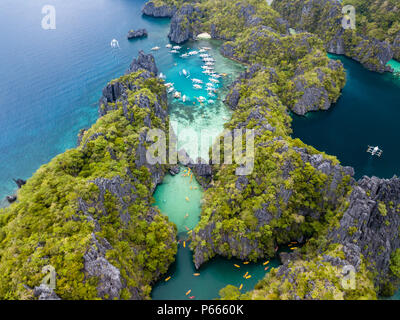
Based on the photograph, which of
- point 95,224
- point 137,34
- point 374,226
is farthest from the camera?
point 137,34

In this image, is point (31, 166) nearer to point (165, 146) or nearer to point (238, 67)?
point (165, 146)

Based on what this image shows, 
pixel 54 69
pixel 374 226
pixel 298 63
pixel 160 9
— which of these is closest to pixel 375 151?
pixel 374 226

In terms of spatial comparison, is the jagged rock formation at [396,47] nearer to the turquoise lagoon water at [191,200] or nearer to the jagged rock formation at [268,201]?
the turquoise lagoon water at [191,200]

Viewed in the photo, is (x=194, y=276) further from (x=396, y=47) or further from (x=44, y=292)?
(x=396, y=47)

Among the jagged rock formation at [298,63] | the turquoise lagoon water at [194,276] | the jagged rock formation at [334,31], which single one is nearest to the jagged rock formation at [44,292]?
the turquoise lagoon water at [194,276]

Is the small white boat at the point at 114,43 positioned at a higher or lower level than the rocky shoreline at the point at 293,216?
higher

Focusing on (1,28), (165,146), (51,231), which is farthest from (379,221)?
(1,28)
